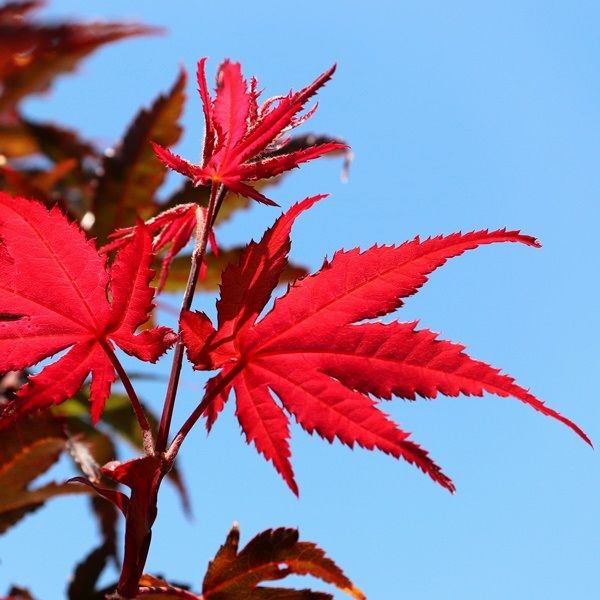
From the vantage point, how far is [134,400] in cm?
76

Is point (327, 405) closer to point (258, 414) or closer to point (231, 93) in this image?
point (258, 414)

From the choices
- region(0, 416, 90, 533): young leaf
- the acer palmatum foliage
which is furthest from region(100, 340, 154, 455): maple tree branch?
region(0, 416, 90, 533): young leaf

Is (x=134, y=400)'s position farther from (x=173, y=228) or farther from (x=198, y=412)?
(x=173, y=228)

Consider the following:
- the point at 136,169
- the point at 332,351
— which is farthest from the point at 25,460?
the point at 136,169

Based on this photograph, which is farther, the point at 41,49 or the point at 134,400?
the point at 41,49

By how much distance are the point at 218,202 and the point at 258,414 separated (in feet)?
0.75

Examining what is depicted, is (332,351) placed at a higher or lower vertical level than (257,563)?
higher

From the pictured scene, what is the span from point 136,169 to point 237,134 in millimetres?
1147

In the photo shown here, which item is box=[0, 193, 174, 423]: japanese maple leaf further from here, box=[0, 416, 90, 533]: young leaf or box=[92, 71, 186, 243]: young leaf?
box=[92, 71, 186, 243]: young leaf

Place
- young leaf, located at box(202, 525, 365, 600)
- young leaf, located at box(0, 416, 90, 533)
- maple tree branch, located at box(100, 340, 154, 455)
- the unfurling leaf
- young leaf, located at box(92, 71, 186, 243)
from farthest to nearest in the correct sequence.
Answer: the unfurling leaf
young leaf, located at box(92, 71, 186, 243)
young leaf, located at box(0, 416, 90, 533)
young leaf, located at box(202, 525, 365, 600)
maple tree branch, located at box(100, 340, 154, 455)

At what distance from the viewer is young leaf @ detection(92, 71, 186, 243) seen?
1893 millimetres

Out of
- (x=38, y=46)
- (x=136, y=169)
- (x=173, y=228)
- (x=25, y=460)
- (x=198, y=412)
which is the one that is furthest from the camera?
(x=38, y=46)

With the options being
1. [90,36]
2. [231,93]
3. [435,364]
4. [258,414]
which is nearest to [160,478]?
[258,414]

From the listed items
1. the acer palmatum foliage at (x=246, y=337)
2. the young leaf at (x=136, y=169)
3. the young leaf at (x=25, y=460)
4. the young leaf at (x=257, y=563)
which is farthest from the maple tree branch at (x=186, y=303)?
the young leaf at (x=136, y=169)
